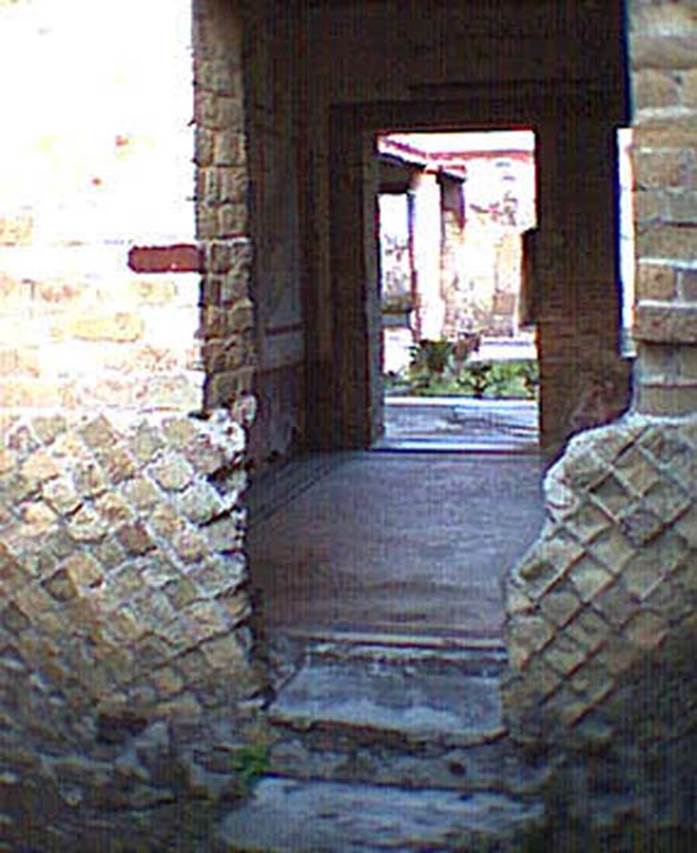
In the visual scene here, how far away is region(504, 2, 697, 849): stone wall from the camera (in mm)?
4648

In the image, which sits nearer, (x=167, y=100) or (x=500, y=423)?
(x=167, y=100)

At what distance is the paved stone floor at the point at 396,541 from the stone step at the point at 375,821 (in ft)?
2.28

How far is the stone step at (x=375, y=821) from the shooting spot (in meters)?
4.77

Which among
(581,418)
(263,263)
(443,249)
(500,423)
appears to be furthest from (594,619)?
(443,249)

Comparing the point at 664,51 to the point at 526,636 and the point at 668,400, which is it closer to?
the point at 668,400

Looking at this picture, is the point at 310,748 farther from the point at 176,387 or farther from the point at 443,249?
the point at 443,249

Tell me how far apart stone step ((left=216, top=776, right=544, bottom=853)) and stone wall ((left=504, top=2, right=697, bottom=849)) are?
19cm

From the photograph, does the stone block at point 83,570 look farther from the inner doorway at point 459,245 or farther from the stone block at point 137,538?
the inner doorway at point 459,245

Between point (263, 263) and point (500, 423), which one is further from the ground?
point (263, 263)

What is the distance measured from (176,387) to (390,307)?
16.2m

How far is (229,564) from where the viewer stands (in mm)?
5246

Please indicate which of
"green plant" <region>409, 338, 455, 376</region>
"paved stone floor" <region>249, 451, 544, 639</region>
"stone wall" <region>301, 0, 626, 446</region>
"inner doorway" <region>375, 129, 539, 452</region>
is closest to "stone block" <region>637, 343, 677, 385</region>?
"paved stone floor" <region>249, 451, 544, 639</region>

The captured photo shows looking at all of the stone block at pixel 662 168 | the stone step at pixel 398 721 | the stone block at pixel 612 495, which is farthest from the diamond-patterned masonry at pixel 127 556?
the stone block at pixel 662 168

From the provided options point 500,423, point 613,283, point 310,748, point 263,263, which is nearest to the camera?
point 310,748
